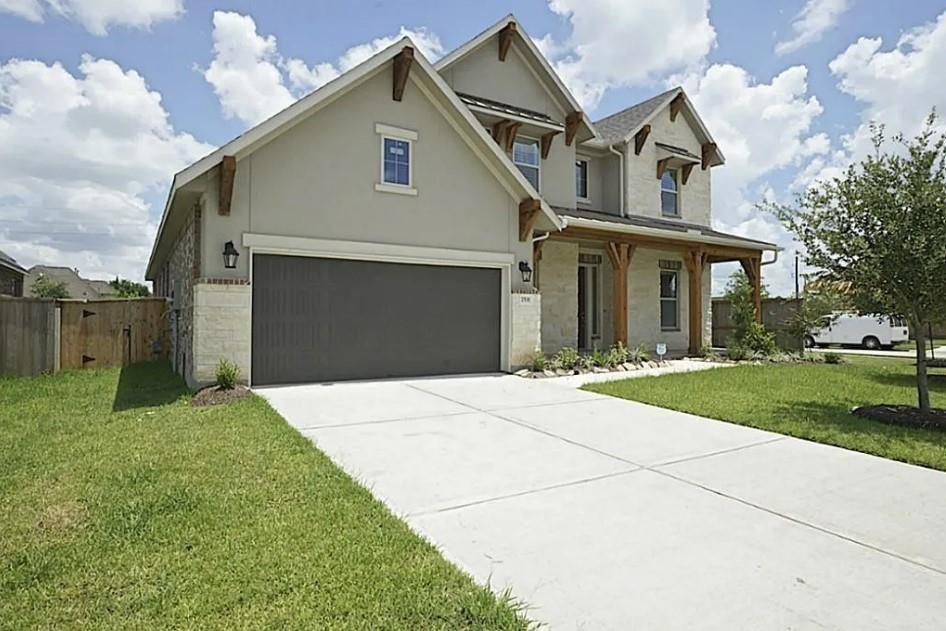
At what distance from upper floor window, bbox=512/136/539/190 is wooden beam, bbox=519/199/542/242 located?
299 cm

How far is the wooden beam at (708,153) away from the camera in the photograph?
727 inches

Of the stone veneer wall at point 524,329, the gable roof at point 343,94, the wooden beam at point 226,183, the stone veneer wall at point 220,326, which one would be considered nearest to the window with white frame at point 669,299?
the stone veneer wall at point 524,329

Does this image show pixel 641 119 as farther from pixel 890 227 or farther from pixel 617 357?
pixel 890 227

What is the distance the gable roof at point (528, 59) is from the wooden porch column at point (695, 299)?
15.2ft

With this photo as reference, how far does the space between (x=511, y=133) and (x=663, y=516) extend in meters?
12.2

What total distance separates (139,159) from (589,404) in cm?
2207

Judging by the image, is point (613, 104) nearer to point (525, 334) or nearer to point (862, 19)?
point (862, 19)

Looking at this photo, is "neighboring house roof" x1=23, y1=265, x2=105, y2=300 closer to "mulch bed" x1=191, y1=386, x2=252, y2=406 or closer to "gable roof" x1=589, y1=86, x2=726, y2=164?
"gable roof" x1=589, y1=86, x2=726, y2=164

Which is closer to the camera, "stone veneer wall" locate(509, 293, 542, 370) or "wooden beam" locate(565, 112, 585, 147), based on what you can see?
"stone veneer wall" locate(509, 293, 542, 370)

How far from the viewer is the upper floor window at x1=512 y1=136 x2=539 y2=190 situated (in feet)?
48.8

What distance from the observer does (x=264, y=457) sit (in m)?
5.18

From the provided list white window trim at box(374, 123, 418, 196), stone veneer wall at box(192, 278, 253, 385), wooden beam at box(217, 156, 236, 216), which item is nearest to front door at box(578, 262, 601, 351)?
white window trim at box(374, 123, 418, 196)

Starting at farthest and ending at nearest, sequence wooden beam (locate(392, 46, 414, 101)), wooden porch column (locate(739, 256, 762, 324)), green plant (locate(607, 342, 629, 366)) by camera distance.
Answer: wooden porch column (locate(739, 256, 762, 324)) < green plant (locate(607, 342, 629, 366)) < wooden beam (locate(392, 46, 414, 101))

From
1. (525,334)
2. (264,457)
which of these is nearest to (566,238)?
(525,334)
